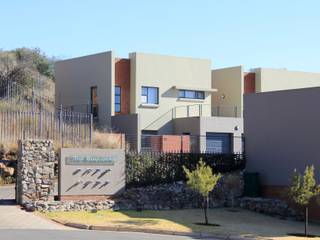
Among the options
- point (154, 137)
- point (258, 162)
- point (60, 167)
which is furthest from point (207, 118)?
point (60, 167)

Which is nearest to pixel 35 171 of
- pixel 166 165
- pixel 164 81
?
pixel 166 165

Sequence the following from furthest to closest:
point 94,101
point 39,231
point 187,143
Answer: point 94,101 < point 187,143 < point 39,231

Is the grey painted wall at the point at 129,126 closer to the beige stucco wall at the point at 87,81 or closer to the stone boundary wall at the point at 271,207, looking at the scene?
the beige stucco wall at the point at 87,81

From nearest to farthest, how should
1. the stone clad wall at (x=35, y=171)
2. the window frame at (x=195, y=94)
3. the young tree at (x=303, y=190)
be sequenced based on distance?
the young tree at (x=303, y=190) < the stone clad wall at (x=35, y=171) < the window frame at (x=195, y=94)

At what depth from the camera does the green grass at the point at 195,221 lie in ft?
74.5

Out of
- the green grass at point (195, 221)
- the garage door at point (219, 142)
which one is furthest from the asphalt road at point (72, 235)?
the garage door at point (219, 142)

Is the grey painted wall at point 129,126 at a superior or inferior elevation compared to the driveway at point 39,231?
superior

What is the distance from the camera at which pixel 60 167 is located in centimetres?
2702

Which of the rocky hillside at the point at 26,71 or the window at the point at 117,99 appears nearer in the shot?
the window at the point at 117,99

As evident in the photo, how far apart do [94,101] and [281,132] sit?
1757 centimetres

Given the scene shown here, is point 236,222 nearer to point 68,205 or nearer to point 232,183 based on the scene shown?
point 232,183

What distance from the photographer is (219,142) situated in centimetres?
4353

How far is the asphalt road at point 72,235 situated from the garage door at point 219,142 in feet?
Answer: 70.6

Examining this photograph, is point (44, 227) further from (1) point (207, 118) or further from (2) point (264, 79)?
(2) point (264, 79)
